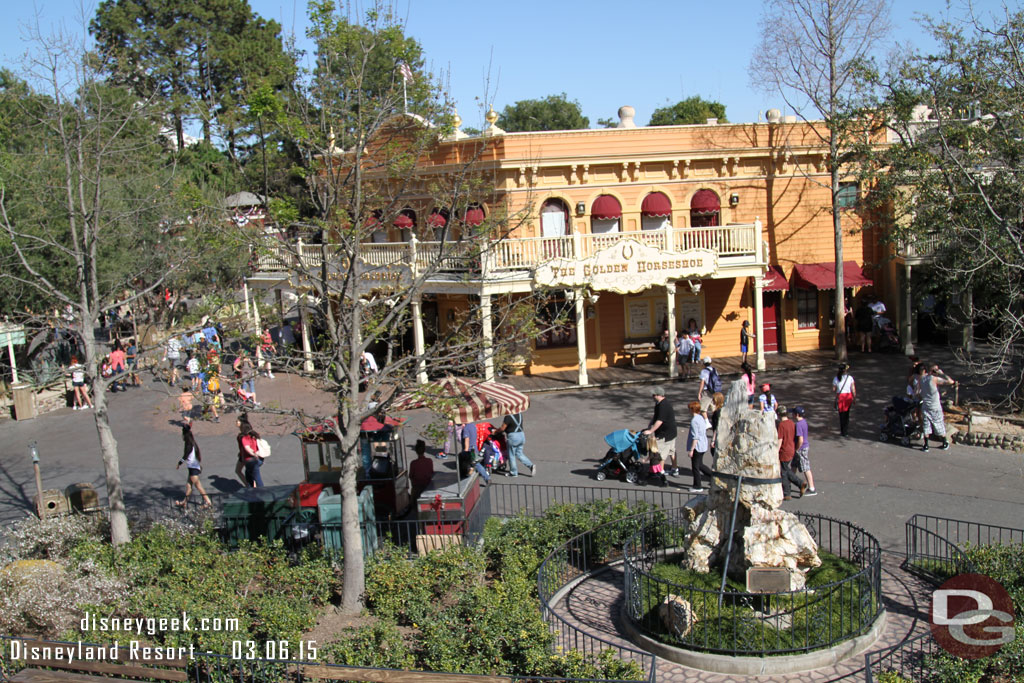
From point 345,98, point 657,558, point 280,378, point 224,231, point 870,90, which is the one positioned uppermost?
point 870,90

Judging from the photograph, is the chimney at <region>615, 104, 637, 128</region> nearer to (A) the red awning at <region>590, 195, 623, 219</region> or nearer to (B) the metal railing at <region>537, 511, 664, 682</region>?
(A) the red awning at <region>590, 195, 623, 219</region>

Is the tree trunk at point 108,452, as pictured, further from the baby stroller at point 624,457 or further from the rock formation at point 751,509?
the baby stroller at point 624,457

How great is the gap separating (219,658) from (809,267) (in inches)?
899

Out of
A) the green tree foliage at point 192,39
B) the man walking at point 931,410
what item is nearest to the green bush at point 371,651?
the man walking at point 931,410

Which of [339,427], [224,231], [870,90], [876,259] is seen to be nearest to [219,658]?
[339,427]

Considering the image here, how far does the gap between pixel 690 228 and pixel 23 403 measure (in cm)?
1873

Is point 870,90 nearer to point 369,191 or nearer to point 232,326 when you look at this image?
point 369,191

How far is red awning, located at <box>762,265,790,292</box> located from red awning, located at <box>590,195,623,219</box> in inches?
193

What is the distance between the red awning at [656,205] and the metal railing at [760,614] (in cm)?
1716

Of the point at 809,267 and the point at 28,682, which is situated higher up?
the point at 809,267

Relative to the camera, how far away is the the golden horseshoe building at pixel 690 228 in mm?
23531

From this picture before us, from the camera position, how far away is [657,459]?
1459cm

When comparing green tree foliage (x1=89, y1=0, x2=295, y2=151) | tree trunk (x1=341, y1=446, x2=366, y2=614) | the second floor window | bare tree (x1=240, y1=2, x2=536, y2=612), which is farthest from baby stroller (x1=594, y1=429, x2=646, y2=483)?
green tree foliage (x1=89, y1=0, x2=295, y2=151)

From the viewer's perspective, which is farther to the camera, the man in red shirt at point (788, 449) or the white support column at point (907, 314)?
the white support column at point (907, 314)
